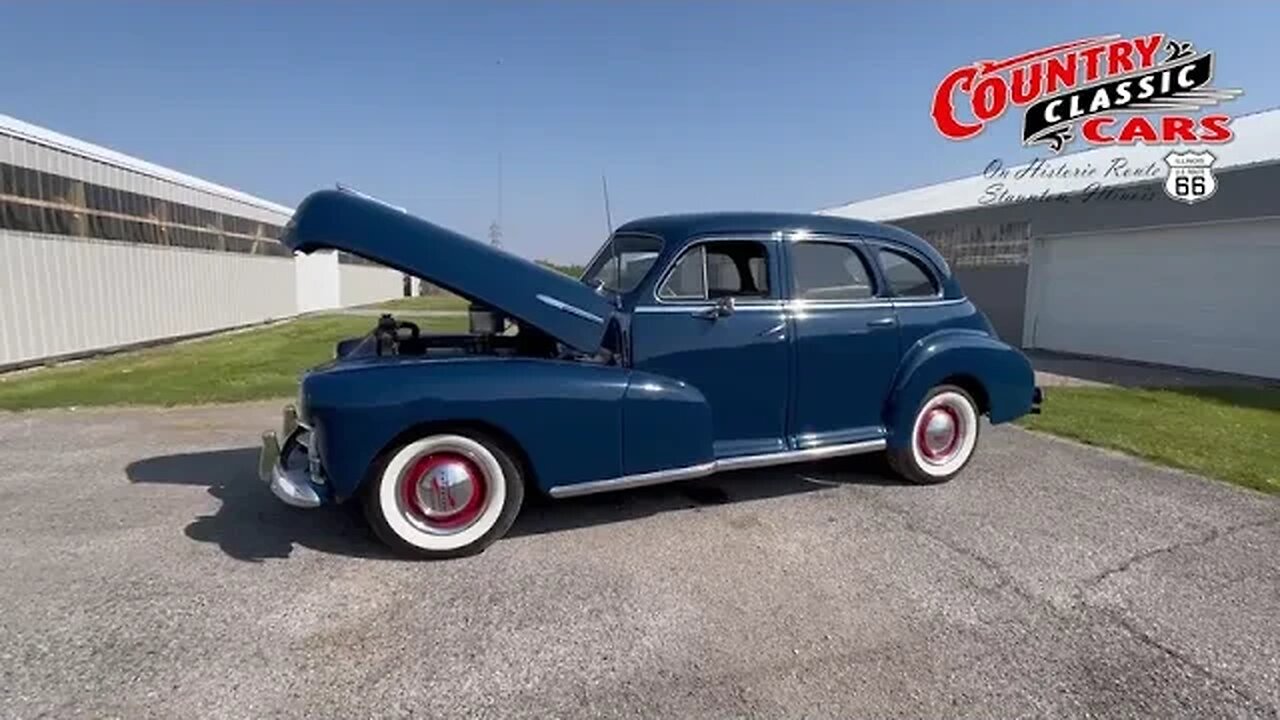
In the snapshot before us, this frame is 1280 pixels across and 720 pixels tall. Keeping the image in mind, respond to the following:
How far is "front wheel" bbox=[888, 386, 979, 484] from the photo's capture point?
4.95 metres

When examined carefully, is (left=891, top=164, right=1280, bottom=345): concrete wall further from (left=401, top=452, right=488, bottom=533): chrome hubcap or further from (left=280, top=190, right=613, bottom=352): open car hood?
(left=401, top=452, right=488, bottom=533): chrome hubcap

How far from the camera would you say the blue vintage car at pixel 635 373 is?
12.0 feet

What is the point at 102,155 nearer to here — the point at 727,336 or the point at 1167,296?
the point at 727,336

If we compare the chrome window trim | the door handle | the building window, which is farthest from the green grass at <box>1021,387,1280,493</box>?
the building window

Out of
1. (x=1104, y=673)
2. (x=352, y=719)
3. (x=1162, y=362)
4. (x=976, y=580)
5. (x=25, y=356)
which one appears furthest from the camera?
(x=1162, y=362)

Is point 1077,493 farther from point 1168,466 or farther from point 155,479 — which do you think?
point 155,479

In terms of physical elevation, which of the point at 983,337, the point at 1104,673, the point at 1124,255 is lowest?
the point at 1104,673

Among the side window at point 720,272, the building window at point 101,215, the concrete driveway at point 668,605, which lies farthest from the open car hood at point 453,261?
the building window at point 101,215

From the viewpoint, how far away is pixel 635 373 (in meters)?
4.06

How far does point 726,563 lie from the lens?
3.64 metres

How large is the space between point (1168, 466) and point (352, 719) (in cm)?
624

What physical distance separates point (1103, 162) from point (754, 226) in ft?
44.4

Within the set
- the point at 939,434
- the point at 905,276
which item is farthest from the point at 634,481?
the point at 905,276

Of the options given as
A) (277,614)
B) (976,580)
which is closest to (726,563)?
(976,580)
